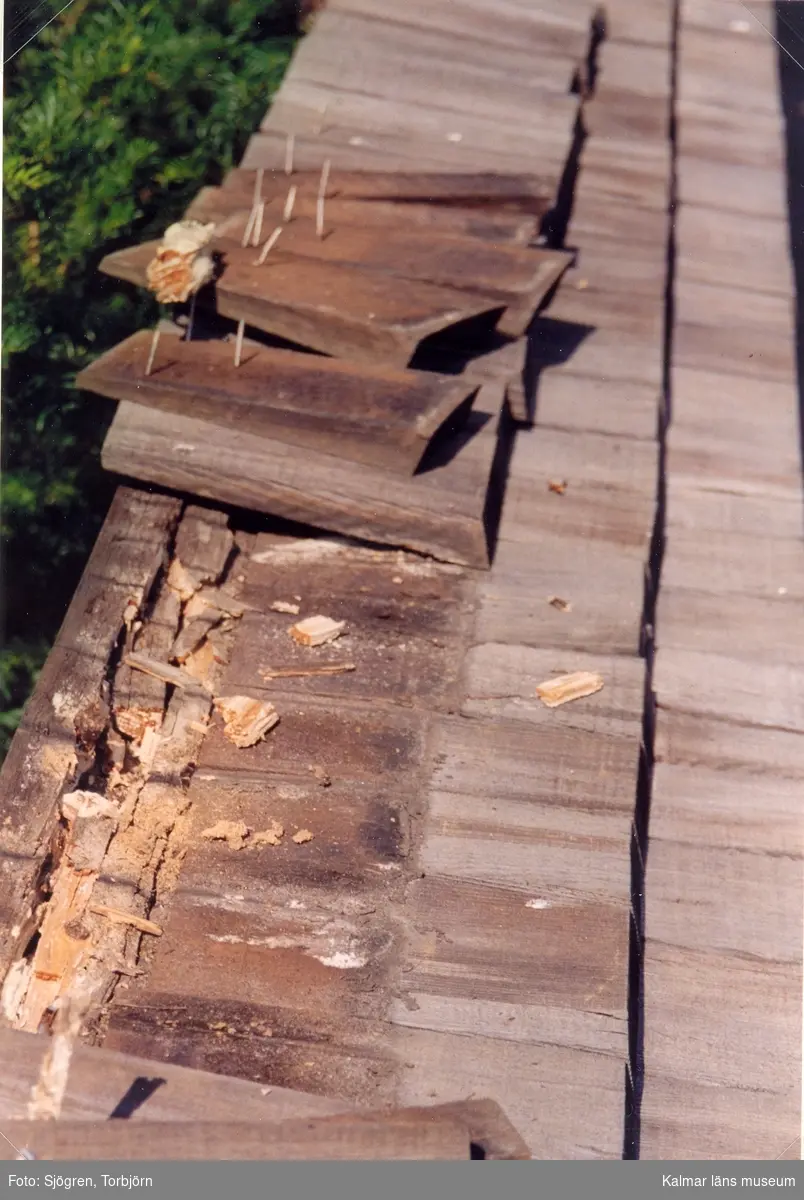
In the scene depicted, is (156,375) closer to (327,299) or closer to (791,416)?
(327,299)

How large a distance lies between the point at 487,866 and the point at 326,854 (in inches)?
14.6

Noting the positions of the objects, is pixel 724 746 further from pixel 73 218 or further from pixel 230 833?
pixel 73 218

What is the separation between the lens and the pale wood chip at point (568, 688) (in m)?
3.08

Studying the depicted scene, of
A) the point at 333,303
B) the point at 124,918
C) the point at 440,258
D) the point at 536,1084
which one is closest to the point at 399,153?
the point at 440,258

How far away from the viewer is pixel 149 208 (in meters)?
6.59

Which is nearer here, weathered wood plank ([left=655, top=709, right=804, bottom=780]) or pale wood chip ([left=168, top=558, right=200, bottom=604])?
weathered wood plank ([left=655, top=709, right=804, bottom=780])

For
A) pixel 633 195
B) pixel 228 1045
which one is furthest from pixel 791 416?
pixel 228 1045

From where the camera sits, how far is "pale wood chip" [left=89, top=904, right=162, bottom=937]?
2609mm

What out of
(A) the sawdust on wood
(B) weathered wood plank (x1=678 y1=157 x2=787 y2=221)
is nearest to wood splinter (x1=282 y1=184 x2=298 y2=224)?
(A) the sawdust on wood

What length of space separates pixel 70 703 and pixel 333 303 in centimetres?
153

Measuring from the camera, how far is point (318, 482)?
3416 mm

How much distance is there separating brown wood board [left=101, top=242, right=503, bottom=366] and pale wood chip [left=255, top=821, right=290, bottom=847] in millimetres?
1551

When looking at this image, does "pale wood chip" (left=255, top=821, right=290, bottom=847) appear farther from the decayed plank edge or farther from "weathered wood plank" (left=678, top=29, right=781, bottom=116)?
"weathered wood plank" (left=678, top=29, right=781, bottom=116)

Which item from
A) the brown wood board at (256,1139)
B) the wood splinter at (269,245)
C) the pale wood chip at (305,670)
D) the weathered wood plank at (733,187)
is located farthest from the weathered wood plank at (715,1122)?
the weathered wood plank at (733,187)
